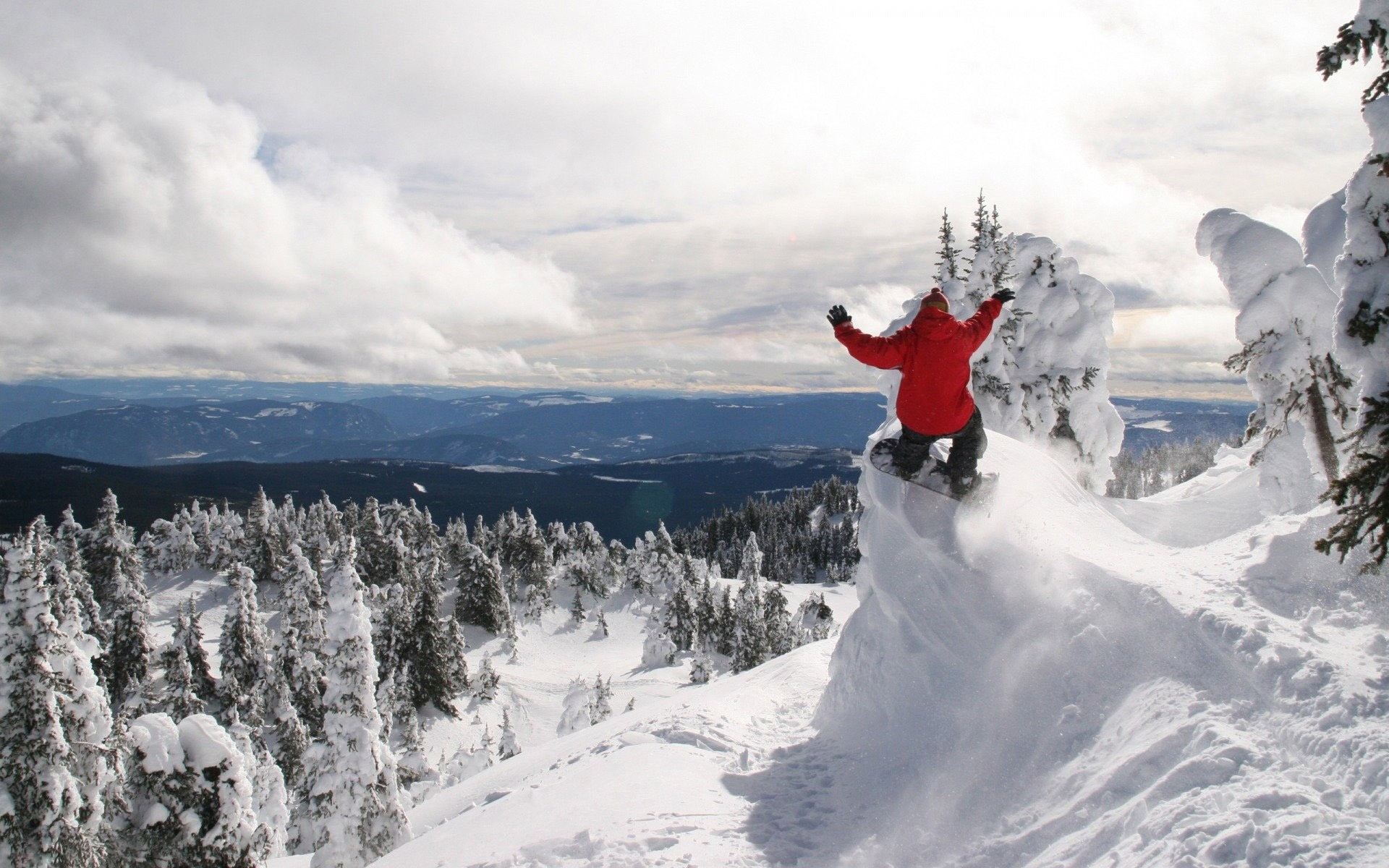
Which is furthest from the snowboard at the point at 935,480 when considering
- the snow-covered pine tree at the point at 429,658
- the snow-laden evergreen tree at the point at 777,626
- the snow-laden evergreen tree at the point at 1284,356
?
the snow-laden evergreen tree at the point at 777,626

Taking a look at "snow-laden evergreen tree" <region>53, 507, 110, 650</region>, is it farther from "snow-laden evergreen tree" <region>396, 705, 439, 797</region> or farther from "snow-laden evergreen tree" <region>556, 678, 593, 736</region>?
"snow-laden evergreen tree" <region>556, 678, 593, 736</region>

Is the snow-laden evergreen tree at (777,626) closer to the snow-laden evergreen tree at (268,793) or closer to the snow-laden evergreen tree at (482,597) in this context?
the snow-laden evergreen tree at (482,597)

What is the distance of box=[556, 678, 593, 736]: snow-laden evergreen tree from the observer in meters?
36.3

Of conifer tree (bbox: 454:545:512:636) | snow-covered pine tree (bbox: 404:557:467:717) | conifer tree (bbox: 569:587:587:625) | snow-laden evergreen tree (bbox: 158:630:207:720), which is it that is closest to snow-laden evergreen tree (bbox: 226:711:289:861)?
snow-laden evergreen tree (bbox: 158:630:207:720)

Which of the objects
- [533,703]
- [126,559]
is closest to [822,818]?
[533,703]

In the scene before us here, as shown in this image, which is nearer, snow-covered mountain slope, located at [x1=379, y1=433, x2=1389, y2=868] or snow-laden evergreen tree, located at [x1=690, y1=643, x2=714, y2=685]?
snow-covered mountain slope, located at [x1=379, y1=433, x2=1389, y2=868]

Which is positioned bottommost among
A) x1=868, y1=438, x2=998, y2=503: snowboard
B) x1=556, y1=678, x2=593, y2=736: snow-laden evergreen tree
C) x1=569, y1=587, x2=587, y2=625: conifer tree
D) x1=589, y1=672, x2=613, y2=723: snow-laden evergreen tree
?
x1=569, y1=587, x2=587, y2=625: conifer tree

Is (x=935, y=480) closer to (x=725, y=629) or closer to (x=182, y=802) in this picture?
(x=182, y=802)

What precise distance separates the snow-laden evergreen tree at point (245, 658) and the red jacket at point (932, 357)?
42538 mm

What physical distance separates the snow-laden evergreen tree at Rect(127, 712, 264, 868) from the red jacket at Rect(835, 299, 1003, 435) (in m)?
13.6

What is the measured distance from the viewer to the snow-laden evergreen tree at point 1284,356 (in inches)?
422

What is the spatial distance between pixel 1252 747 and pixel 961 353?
16.3 ft

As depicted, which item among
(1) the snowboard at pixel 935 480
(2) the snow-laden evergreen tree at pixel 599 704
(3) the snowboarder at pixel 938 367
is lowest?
(2) the snow-laden evergreen tree at pixel 599 704

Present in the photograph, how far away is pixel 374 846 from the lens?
1709cm
